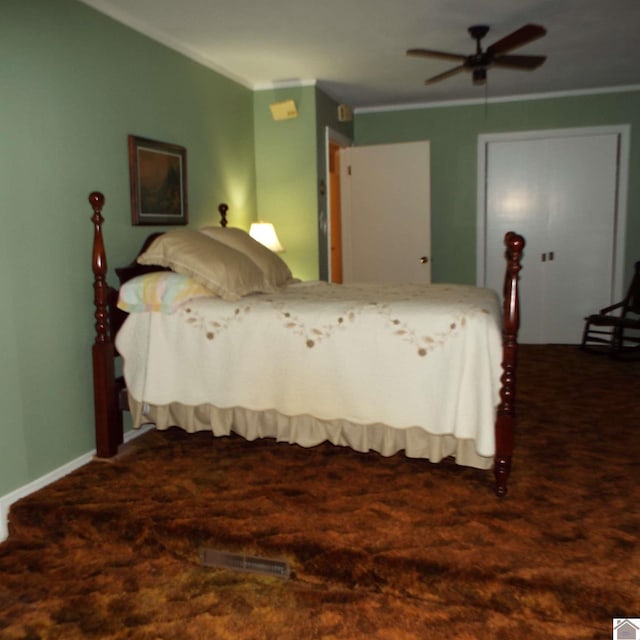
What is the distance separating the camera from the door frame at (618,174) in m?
5.46

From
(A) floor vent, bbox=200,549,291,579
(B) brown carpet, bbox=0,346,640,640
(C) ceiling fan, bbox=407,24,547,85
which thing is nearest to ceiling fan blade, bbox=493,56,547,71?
(C) ceiling fan, bbox=407,24,547,85

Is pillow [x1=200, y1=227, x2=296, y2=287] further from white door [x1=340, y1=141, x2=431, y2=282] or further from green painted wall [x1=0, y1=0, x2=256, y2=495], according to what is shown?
white door [x1=340, y1=141, x2=431, y2=282]

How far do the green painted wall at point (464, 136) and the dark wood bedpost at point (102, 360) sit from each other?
12.2ft

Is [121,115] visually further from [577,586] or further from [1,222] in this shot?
[577,586]

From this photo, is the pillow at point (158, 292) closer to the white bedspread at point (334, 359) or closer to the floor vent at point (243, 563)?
the white bedspread at point (334, 359)

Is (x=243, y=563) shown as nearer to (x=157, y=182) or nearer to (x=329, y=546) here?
(x=329, y=546)

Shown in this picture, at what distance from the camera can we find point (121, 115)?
3.21 m

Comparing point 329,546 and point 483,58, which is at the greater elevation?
point 483,58

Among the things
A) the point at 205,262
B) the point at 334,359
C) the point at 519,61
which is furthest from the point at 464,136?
the point at 334,359

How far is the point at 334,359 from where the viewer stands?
2.68 metres

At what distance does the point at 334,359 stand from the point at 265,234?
2.18 meters

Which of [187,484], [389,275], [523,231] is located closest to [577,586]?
[187,484]

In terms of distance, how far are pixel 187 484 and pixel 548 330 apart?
4.20 metres

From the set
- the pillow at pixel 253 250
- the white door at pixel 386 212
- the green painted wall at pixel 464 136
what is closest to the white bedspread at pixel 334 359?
the pillow at pixel 253 250
